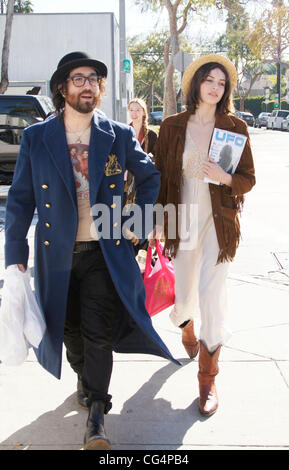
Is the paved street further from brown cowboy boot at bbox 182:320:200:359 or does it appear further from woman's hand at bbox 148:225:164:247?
woman's hand at bbox 148:225:164:247

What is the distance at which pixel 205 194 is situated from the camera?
353 cm

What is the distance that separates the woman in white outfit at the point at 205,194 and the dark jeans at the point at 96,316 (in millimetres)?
626

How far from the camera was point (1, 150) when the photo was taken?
11477 mm

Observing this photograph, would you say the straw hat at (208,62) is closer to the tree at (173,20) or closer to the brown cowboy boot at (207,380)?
the brown cowboy boot at (207,380)

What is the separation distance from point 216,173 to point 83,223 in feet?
2.79

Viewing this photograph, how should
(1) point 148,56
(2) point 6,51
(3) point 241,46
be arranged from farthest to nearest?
(1) point 148,56 → (3) point 241,46 → (2) point 6,51

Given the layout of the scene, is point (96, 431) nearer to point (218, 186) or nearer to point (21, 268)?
point (21, 268)

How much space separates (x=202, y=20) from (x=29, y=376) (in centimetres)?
3118

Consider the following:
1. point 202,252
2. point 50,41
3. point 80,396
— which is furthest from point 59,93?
point 50,41

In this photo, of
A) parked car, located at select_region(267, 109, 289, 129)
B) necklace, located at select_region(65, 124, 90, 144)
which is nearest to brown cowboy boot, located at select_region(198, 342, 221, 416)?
necklace, located at select_region(65, 124, 90, 144)

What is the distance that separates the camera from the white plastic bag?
9.47ft

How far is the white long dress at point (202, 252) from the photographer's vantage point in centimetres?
347

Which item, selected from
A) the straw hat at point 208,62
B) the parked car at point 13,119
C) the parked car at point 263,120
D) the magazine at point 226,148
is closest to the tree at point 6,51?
the parked car at point 13,119

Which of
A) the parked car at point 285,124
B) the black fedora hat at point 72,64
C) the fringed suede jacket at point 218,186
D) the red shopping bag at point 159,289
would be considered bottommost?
the parked car at point 285,124
